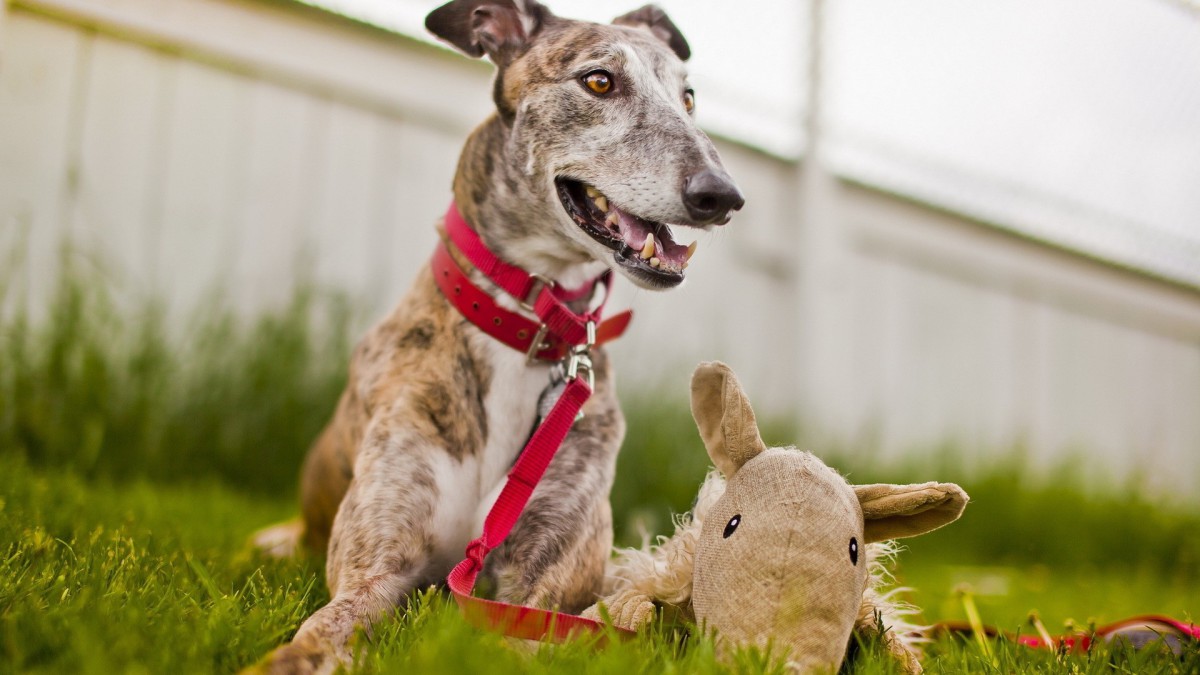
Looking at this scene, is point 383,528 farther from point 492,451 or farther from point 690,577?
point 690,577

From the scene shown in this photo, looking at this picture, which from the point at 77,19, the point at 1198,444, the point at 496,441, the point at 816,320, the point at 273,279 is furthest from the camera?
the point at 1198,444

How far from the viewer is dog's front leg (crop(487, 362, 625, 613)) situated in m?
1.67

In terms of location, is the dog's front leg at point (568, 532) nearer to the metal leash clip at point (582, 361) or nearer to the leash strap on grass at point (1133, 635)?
the metal leash clip at point (582, 361)

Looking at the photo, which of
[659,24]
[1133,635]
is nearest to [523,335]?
[659,24]

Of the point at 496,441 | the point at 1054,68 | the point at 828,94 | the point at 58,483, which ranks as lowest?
the point at 58,483

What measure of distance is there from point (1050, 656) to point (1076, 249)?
574 centimetres

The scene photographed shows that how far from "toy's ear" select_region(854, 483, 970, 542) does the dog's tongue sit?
21.6 inches

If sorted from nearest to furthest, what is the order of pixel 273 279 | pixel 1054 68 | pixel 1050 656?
pixel 1050 656 < pixel 273 279 < pixel 1054 68

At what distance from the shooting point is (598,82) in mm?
1933

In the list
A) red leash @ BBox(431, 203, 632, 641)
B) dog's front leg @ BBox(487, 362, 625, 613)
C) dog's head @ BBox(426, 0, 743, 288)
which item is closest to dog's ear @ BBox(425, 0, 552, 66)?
dog's head @ BBox(426, 0, 743, 288)

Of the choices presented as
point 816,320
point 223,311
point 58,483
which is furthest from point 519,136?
point 816,320

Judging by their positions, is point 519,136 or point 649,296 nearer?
point 519,136

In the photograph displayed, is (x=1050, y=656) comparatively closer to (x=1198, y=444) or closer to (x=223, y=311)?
(x=223, y=311)

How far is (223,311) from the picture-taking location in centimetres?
411
